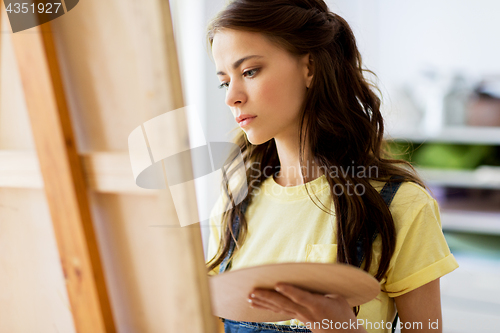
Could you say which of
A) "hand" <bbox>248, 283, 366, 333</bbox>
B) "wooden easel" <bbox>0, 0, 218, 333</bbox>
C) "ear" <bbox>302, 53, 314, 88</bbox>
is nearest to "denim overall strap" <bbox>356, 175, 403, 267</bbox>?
"hand" <bbox>248, 283, 366, 333</bbox>

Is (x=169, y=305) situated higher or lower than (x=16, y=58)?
lower

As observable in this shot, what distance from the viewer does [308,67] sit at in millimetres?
839

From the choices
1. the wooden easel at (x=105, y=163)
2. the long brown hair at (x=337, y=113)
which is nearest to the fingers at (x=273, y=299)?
the wooden easel at (x=105, y=163)

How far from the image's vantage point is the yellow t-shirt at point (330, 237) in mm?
741

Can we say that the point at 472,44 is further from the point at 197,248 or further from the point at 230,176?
the point at 197,248

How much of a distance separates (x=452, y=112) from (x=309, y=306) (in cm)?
185

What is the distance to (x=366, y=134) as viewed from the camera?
0.89 m

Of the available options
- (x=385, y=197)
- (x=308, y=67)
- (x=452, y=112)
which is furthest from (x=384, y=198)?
(x=452, y=112)

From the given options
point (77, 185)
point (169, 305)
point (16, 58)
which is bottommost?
point (169, 305)

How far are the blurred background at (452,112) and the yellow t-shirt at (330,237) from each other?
3.18 feet

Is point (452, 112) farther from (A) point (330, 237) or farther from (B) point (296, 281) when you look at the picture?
(B) point (296, 281)

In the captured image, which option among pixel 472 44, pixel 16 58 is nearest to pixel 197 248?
pixel 16 58

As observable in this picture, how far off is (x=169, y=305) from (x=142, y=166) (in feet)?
0.52

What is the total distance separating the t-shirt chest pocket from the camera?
2.59ft
